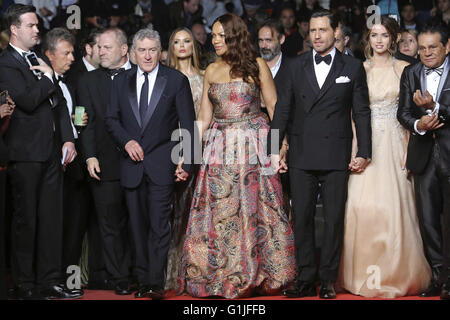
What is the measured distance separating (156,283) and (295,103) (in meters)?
1.50

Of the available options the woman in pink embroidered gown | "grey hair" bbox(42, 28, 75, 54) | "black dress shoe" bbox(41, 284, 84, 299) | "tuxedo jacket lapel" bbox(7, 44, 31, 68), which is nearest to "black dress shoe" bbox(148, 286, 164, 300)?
the woman in pink embroidered gown

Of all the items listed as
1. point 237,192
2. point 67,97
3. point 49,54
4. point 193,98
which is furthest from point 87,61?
point 237,192

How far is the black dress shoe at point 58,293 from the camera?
17.1ft

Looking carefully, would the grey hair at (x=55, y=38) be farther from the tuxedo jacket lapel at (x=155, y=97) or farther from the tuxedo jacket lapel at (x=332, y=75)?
the tuxedo jacket lapel at (x=332, y=75)

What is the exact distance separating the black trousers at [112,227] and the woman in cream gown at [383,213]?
1538 millimetres

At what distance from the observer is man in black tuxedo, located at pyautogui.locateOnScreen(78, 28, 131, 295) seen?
5.57m

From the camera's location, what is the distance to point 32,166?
5.12 m

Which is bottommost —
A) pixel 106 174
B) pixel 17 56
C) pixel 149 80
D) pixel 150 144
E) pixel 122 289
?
pixel 122 289

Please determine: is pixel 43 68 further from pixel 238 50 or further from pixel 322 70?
pixel 322 70

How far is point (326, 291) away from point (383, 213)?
693 millimetres

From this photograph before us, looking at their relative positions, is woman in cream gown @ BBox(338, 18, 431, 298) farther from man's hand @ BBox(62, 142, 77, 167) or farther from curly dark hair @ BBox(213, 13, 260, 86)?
man's hand @ BBox(62, 142, 77, 167)

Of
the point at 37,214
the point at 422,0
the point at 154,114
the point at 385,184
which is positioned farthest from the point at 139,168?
the point at 422,0

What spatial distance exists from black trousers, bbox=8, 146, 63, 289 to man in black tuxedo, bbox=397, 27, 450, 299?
2348 mm

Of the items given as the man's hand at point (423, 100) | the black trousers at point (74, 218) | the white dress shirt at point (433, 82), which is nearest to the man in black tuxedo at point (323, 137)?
the man's hand at point (423, 100)
